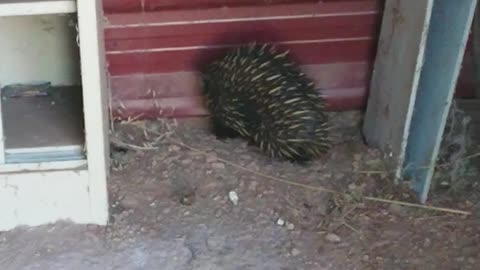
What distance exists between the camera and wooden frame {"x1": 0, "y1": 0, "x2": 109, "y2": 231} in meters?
2.43

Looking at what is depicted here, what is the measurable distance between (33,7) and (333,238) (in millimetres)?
1020

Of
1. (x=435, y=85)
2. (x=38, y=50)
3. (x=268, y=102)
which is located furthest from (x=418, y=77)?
(x=38, y=50)

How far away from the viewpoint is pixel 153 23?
10.0 ft

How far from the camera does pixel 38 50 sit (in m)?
3.12

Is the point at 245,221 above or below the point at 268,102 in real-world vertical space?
below

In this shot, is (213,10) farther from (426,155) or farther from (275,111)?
(426,155)

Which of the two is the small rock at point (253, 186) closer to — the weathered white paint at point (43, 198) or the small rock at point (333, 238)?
the small rock at point (333, 238)

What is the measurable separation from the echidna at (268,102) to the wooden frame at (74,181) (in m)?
0.64

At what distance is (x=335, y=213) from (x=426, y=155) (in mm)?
336

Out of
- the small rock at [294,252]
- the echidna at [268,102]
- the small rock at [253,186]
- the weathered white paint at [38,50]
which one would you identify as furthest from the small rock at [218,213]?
A: the weathered white paint at [38,50]

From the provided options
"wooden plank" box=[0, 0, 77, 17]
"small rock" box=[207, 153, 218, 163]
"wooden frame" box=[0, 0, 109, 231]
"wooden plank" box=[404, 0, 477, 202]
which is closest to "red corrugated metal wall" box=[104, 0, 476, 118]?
"small rock" box=[207, 153, 218, 163]

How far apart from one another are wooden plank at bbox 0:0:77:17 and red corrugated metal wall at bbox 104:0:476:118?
0.64 m

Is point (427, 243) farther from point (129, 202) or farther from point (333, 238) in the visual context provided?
point (129, 202)

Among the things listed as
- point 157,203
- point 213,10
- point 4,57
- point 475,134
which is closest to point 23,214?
point 157,203
